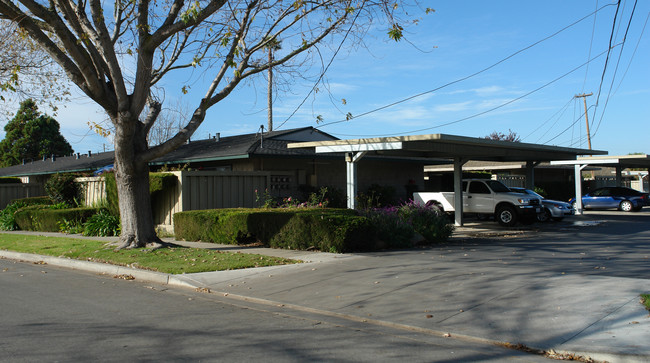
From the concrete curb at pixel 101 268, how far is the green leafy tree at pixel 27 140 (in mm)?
45469

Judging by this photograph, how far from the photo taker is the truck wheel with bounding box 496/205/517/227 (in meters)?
20.9

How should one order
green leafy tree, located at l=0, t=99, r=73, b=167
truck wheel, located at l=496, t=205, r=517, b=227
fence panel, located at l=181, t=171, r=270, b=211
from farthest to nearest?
1. green leafy tree, located at l=0, t=99, r=73, b=167
2. truck wheel, located at l=496, t=205, r=517, b=227
3. fence panel, located at l=181, t=171, r=270, b=211

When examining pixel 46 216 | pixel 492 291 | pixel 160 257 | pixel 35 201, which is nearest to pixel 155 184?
pixel 160 257

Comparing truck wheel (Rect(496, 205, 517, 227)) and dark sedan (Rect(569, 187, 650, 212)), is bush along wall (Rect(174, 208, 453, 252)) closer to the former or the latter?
truck wheel (Rect(496, 205, 517, 227))

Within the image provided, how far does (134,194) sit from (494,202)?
46.1 ft

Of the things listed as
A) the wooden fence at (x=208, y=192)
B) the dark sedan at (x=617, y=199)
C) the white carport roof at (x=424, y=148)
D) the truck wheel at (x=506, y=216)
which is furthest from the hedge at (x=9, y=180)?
the dark sedan at (x=617, y=199)

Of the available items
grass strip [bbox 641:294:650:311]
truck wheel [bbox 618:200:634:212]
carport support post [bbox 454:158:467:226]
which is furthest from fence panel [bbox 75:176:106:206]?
truck wheel [bbox 618:200:634:212]

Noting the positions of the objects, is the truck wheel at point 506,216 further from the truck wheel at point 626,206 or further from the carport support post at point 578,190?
the truck wheel at point 626,206

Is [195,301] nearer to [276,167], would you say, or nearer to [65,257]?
[65,257]

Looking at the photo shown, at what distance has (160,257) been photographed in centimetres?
1254

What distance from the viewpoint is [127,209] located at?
13891 millimetres

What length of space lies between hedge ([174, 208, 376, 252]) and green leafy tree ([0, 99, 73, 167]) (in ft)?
152

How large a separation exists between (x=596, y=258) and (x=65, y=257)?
505 inches

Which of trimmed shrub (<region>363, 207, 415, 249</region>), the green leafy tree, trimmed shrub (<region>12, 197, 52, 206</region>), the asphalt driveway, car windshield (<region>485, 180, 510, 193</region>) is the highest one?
the green leafy tree
